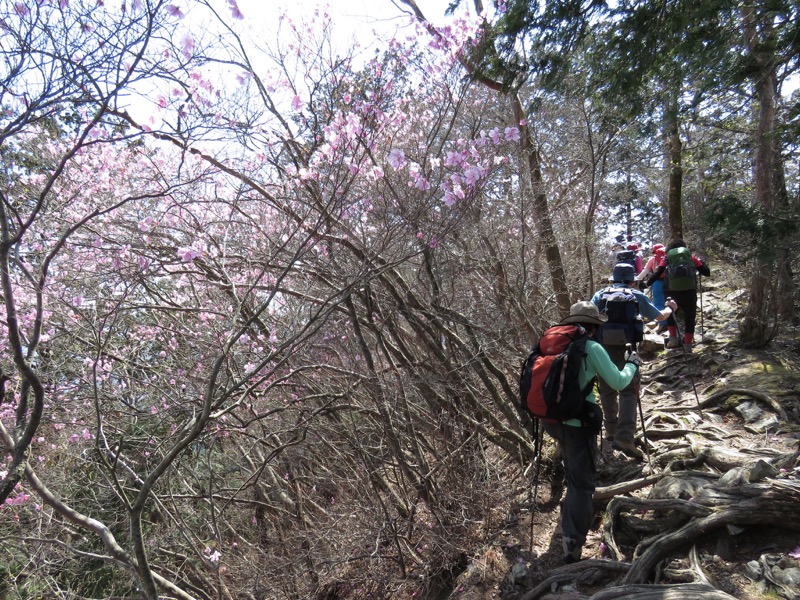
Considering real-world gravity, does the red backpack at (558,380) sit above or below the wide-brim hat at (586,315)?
below

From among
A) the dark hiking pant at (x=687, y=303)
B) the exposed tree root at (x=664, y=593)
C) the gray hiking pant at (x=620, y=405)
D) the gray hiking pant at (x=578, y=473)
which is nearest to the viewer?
the exposed tree root at (x=664, y=593)

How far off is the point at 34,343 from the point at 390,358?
2.89 meters

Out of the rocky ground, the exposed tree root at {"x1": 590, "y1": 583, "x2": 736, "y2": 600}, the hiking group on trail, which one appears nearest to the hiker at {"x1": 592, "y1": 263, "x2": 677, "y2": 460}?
the hiking group on trail

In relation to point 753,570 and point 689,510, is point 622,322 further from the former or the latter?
point 753,570

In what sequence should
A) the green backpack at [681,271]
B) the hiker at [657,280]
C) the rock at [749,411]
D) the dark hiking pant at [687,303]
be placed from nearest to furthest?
1. the rock at [749,411]
2. the green backpack at [681,271]
3. the dark hiking pant at [687,303]
4. the hiker at [657,280]

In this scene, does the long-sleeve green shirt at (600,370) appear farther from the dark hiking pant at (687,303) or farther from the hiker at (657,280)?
the hiker at (657,280)

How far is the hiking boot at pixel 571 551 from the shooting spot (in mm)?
3791

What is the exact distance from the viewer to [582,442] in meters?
3.59

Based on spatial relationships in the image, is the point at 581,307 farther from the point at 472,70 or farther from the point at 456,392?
the point at 472,70

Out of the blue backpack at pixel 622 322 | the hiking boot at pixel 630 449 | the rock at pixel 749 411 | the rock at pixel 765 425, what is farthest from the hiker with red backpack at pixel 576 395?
the rock at pixel 749 411

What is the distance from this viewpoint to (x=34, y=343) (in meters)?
3.04

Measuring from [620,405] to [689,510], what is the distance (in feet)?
4.24

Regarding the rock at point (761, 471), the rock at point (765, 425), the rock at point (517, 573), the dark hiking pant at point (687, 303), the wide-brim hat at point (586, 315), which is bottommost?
the rock at point (517, 573)

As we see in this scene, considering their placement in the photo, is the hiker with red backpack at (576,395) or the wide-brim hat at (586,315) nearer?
the hiker with red backpack at (576,395)
